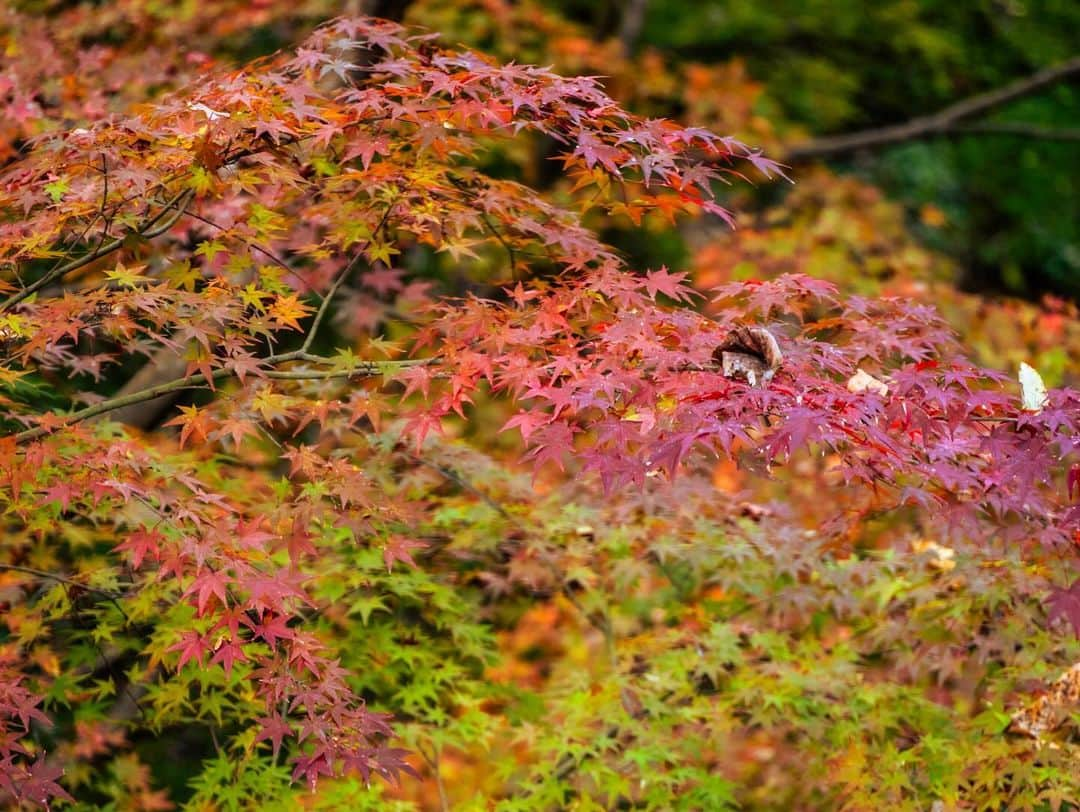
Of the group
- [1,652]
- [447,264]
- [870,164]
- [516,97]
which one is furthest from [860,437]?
[870,164]

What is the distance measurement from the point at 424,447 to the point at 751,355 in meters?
1.54

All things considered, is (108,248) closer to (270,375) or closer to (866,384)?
(270,375)

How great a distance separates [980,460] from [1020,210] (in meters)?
9.08

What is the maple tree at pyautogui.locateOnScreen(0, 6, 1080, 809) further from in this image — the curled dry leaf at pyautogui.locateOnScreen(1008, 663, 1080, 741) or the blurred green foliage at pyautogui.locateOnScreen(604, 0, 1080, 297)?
the blurred green foliage at pyautogui.locateOnScreen(604, 0, 1080, 297)

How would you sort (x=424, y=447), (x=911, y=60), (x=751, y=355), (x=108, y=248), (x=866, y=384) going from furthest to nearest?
1. (x=911, y=60)
2. (x=424, y=447)
3. (x=108, y=248)
4. (x=866, y=384)
5. (x=751, y=355)

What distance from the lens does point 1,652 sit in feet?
10.1

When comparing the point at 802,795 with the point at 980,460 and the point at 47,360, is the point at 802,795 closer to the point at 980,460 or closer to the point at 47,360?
→ the point at 980,460

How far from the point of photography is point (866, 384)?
2828 millimetres

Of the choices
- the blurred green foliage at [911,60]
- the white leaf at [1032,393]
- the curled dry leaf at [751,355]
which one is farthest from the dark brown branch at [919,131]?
the curled dry leaf at [751,355]

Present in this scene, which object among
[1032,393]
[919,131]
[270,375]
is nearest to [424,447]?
[270,375]

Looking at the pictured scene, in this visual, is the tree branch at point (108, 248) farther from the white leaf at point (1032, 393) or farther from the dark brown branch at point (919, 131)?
the dark brown branch at point (919, 131)

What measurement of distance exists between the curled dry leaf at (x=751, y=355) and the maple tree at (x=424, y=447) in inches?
1.4

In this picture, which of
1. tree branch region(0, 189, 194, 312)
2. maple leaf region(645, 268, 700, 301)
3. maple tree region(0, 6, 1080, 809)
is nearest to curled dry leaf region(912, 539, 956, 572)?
maple tree region(0, 6, 1080, 809)

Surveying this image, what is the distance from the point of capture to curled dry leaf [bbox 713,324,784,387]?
2.57 m
